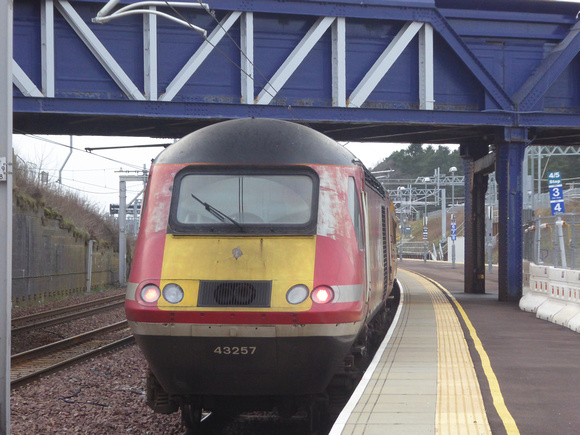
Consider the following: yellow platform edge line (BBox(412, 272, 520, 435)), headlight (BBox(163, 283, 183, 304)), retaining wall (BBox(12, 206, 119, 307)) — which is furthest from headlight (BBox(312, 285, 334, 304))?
retaining wall (BBox(12, 206, 119, 307))

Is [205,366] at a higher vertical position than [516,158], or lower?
lower

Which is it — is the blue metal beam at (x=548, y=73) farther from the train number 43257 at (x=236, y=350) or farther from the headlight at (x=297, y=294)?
the train number 43257 at (x=236, y=350)

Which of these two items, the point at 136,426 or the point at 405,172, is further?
the point at 405,172

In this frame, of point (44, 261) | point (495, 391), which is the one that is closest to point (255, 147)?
point (495, 391)

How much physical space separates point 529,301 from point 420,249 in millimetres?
69097

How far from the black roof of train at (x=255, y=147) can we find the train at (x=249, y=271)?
0.5 inches

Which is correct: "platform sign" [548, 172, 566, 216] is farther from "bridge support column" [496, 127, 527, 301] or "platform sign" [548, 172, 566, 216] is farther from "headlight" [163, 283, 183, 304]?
"headlight" [163, 283, 183, 304]

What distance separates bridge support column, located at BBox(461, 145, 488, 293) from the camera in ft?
79.5

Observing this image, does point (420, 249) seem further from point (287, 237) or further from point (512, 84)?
point (287, 237)

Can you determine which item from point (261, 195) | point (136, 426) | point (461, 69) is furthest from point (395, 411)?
point (461, 69)

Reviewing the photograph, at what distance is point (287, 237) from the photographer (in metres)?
7.89

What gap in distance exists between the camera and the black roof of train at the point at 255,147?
8.39 metres

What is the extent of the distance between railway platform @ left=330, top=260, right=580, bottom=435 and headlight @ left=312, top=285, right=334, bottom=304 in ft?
3.24

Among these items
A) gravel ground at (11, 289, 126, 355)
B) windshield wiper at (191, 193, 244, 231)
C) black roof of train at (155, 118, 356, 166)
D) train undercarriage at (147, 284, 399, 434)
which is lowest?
gravel ground at (11, 289, 126, 355)
